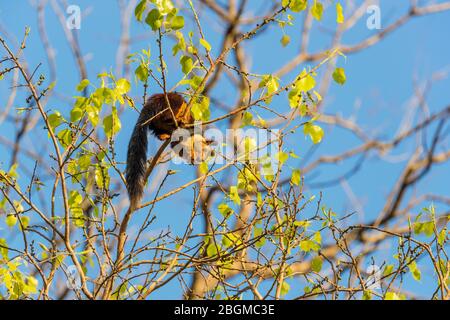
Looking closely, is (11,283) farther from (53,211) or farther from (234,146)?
(234,146)

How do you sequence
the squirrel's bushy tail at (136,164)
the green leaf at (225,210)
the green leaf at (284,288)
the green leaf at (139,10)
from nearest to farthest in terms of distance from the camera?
the green leaf at (139,10) < the green leaf at (225,210) < the green leaf at (284,288) < the squirrel's bushy tail at (136,164)

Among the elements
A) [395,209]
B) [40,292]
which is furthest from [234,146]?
[395,209]

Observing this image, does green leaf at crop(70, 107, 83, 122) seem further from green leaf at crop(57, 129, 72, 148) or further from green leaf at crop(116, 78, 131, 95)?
green leaf at crop(57, 129, 72, 148)

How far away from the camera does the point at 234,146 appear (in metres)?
4.56

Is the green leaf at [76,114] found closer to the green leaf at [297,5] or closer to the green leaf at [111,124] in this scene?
the green leaf at [111,124]

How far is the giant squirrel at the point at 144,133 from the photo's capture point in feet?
15.0

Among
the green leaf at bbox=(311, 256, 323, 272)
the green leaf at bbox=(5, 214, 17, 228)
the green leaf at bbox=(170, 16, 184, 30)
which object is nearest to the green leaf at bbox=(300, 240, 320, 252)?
the green leaf at bbox=(311, 256, 323, 272)

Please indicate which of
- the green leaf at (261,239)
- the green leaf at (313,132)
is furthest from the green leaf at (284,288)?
the green leaf at (313,132)

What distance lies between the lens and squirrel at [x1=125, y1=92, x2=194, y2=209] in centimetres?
460

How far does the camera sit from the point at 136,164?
16.2ft

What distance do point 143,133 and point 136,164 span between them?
37 cm

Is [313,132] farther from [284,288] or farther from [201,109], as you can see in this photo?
[284,288]

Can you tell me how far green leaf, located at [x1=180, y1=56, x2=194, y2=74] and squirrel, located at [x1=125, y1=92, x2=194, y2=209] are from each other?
0.57 ft
